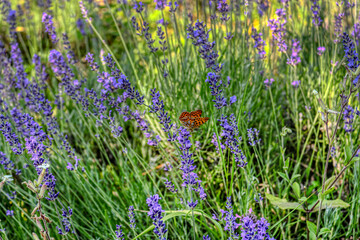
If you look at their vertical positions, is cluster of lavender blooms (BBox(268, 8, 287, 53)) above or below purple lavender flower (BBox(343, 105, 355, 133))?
above

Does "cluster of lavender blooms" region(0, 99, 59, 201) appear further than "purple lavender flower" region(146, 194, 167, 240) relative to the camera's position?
Yes

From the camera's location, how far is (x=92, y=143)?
3.00m

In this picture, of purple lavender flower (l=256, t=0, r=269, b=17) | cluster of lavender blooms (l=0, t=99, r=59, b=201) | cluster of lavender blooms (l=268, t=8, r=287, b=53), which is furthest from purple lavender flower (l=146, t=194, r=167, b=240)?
purple lavender flower (l=256, t=0, r=269, b=17)

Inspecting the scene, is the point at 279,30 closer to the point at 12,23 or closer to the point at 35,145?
the point at 35,145

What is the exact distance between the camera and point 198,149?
1.81 metres

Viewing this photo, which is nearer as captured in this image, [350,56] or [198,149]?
[350,56]

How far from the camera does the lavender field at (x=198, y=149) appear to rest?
1.58m

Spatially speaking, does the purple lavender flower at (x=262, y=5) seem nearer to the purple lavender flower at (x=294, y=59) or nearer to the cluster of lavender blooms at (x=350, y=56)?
the purple lavender flower at (x=294, y=59)

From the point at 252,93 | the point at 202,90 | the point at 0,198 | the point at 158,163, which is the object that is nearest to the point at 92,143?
the point at 158,163

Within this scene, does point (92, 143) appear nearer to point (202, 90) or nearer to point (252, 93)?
point (202, 90)

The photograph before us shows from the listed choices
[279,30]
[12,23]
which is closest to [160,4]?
[279,30]

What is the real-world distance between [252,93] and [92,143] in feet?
4.41

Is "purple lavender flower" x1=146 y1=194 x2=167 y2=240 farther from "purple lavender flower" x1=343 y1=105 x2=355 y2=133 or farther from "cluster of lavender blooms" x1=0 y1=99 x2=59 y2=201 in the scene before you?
"purple lavender flower" x1=343 y1=105 x2=355 y2=133

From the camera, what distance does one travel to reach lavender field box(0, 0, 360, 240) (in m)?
1.58
